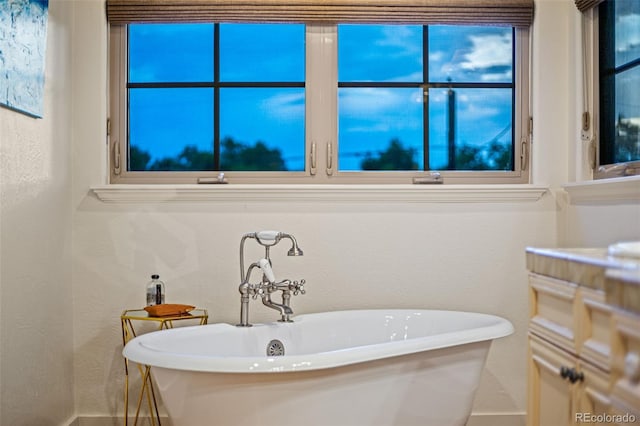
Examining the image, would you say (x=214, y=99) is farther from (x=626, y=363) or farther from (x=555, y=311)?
(x=626, y=363)

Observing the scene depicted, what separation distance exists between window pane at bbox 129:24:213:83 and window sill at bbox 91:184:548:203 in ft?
1.82

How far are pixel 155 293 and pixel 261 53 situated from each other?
4.05 ft

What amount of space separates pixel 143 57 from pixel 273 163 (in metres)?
0.80

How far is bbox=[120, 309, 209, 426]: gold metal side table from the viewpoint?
288 cm

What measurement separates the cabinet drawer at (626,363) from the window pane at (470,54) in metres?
2.09

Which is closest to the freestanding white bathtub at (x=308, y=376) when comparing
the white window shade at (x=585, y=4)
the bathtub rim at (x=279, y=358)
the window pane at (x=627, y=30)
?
the bathtub rim at (x=279, y=358)

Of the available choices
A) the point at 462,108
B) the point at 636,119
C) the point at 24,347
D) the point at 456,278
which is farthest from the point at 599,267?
the point at 24,347

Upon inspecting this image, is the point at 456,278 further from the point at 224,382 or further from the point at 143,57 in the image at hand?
the point at 143,57

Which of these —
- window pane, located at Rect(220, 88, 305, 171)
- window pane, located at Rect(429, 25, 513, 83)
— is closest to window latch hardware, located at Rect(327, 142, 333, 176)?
window pane, located at Rect(220, 88, 305, 171)

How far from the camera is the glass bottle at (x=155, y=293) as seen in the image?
3018 mm

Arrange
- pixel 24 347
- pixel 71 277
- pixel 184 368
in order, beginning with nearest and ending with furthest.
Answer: pixel 184 368
pixel 24 347
pixel 71 277

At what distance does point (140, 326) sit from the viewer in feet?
10.5

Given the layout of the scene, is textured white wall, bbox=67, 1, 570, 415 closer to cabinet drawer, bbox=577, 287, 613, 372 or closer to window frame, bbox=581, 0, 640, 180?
window frame, bbox=581, 0, 640, 180

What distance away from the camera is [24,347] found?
2.64 meters
